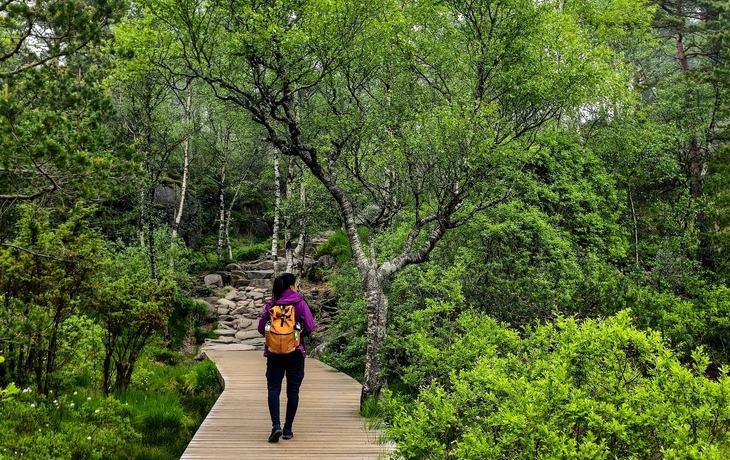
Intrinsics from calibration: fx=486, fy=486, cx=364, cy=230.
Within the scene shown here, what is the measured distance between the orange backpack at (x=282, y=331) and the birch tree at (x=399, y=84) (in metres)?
1.96

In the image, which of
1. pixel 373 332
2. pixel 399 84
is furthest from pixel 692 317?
pixel 399 84

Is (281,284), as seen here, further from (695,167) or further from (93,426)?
(695,167)

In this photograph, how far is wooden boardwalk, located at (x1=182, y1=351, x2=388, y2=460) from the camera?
5.89 m

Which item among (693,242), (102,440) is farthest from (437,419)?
(693,242)

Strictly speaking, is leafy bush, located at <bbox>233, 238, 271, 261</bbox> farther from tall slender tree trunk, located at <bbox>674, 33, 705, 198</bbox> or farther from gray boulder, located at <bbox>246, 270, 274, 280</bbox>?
tall slender tree trunk, located at <bbox>674, 33, 705, 198</bbox>

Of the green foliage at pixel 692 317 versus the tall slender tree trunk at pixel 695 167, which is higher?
the tall slender tree trunk at pixel 695 167

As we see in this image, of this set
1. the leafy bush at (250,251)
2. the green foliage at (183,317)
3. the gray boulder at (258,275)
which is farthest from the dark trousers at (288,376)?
the leafy bush at (250,251)

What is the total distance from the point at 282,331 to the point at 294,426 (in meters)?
1.72

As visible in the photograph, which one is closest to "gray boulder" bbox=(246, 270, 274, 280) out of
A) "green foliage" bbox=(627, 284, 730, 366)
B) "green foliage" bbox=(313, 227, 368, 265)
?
"green foliage" bbox=(313, 227, 368, 265)

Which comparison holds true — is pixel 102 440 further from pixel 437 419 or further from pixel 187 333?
pixel 187 333

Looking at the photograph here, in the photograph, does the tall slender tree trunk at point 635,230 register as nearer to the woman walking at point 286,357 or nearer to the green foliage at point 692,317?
the green foliage at point 692,317

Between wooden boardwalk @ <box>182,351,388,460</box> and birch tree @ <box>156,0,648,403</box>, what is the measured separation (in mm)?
937

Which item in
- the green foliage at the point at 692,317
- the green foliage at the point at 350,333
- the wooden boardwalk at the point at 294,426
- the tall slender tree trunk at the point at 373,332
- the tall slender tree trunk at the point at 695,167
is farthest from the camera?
the tall slender tree trunk at the point at 695,167

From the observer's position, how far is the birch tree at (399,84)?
8086mm
